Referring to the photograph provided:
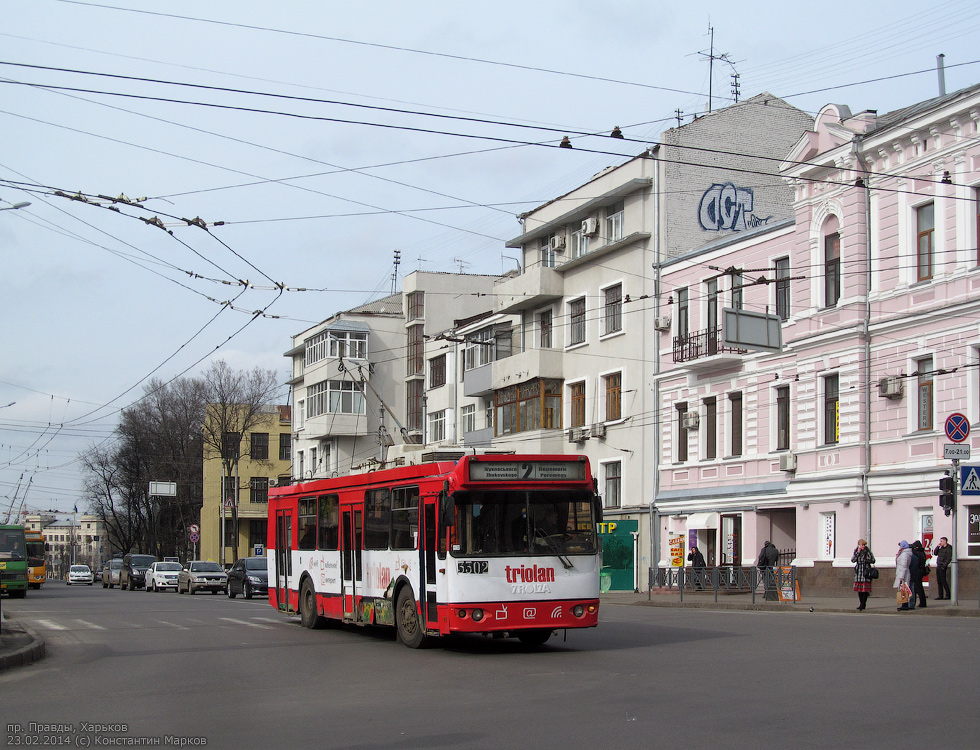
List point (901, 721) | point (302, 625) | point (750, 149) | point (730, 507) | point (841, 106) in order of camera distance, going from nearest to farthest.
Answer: point (901, 721), point (302, 625), point (841, 106), point (730, 507), point (750, 149)

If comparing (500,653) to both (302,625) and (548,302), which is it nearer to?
(302,625)

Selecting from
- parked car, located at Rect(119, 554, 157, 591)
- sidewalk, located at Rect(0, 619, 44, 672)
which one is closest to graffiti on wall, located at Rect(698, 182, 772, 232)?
sidewalk, located at Rect(0, 619, 44, 672)

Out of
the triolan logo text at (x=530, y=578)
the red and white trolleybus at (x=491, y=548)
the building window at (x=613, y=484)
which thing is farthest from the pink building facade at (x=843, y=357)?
the triolan logo text at (x=530, y=578)

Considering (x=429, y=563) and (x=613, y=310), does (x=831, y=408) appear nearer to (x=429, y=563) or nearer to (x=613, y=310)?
(x=613, y=310)

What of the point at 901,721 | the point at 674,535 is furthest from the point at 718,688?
the point at 674,535

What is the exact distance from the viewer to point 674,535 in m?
42.0

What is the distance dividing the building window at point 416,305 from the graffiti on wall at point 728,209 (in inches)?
1063

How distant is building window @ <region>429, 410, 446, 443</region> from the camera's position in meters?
61.4

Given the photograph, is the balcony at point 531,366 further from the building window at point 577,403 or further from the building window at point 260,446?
the building window at point 260,446

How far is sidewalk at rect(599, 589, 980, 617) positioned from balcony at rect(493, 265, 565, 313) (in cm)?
1444

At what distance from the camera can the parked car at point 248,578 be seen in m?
43.9

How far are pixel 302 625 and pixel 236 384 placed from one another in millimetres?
60888

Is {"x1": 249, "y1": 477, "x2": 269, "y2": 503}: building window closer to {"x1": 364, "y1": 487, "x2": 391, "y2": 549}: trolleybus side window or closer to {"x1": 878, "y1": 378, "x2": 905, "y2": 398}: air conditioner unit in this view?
{"x1": 878, "y1": 378, "x2": 905, "y2": 398}: air conditioner unit

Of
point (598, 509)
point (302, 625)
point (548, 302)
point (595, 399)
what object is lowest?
point (302, 625)
